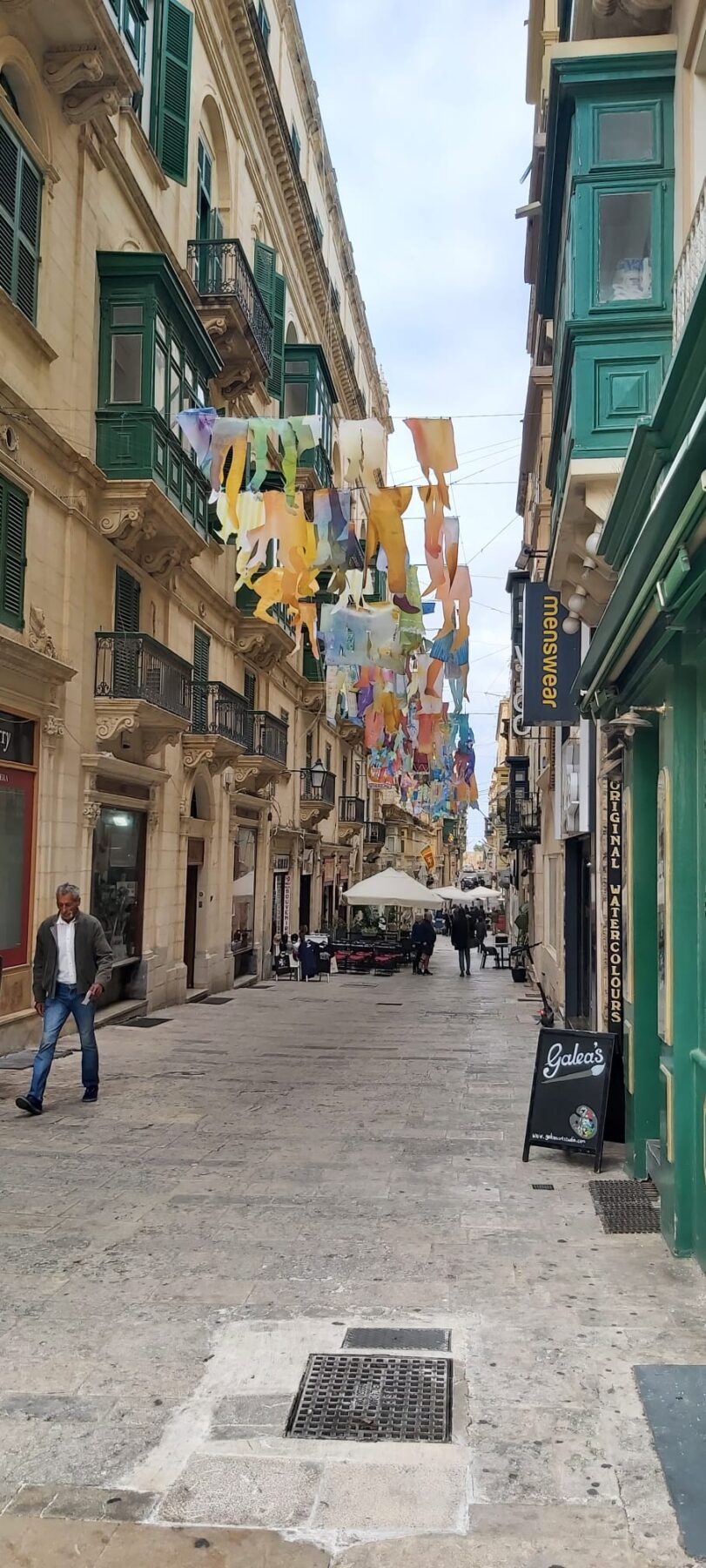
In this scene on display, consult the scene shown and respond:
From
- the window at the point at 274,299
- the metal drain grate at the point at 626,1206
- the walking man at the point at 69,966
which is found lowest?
the metal drain grate at the point at 626,1206

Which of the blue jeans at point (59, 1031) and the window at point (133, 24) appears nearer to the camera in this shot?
the blue jeans at point (59, 1031)

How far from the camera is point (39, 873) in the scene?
42.8 ft

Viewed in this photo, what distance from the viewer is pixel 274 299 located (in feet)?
85.4

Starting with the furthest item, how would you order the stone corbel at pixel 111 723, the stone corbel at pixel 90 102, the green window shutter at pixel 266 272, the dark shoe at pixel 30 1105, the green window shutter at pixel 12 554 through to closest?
the green window shutter at pixel 266 272 < the stone corbel at pixel 111 723 < the stone corbel at pixel 90 102 < the green window shutter at pixel 12 554 < the dark shoe at pixel 30 1105

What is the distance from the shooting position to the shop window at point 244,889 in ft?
79.3

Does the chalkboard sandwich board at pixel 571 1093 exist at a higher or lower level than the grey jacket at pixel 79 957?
lower

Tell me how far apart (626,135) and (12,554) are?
752cm

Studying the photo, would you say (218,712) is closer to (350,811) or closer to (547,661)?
(547,661)

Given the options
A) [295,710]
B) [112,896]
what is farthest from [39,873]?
[295,710]

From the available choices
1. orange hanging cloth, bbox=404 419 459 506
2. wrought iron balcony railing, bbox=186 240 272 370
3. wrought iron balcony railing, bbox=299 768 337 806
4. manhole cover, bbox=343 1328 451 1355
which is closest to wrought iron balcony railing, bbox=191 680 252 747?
wrought iron balcony railing, bbox=186 240 272 370

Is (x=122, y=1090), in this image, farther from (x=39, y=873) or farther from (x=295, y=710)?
(x=295, y=710)

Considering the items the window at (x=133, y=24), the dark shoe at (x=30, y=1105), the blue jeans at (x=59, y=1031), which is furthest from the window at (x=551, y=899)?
the window at (x=133, y=24)

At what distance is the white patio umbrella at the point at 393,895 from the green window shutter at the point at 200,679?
29.2 ft

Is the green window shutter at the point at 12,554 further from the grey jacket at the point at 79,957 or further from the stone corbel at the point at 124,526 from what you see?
the grey jacket at the point at 79,957
